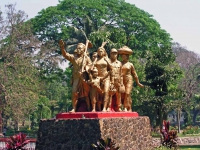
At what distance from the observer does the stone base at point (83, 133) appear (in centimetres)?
1393

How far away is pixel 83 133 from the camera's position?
14047 millimetres

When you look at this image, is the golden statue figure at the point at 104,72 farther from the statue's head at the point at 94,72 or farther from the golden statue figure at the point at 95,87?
the statue's head at the point at 94,72

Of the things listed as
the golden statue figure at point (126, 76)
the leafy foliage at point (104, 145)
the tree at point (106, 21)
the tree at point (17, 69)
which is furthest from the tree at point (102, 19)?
the leafy foliage at point (104, 145)

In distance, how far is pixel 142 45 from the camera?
4100 centimetres

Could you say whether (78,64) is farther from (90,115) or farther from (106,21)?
(106,21)

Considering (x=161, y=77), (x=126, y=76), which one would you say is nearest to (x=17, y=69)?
(x=161, y=77)

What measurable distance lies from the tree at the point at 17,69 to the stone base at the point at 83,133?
53.5ft

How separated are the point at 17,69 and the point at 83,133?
18.5 m

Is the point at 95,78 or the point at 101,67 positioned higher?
the point at 101,67

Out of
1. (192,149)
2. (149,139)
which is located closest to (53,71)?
(192,149)

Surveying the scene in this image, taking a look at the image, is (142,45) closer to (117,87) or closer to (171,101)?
(171,101)

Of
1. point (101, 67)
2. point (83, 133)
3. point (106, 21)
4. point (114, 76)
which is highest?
point (106, 21)

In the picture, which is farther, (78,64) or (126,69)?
(126,69)

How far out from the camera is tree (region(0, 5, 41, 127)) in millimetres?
30891
